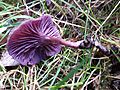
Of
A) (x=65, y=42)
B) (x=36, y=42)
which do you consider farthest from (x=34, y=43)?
(x=65, y=42)

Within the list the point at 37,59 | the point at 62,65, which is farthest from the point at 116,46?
the point at 37,59

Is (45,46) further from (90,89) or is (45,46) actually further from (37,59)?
(90,89)

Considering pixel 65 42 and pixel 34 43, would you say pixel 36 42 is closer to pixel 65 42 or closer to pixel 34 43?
pixel 34 43
